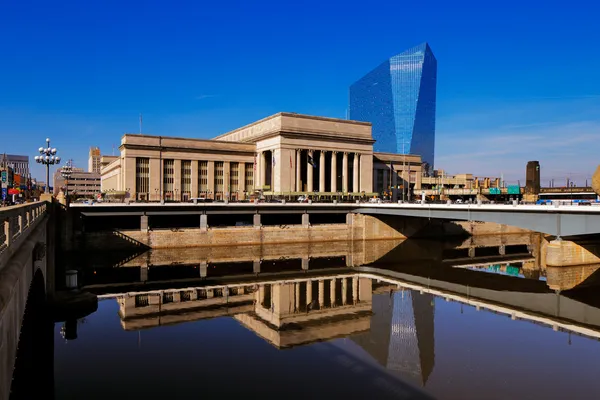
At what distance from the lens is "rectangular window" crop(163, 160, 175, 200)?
11147cm

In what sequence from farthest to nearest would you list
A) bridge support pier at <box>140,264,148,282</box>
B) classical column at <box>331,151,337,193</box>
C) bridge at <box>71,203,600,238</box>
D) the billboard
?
the billboard → classical column at <box>331,151,337,193</box> → bridge at <box>71,203,600,238</box> → bridge support pier at <box>140,264,148,282</box>

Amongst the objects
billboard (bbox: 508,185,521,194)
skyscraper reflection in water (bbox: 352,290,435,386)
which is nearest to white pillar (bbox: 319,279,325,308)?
skyscraper reflection in water (bbox: 352,290,435,386)

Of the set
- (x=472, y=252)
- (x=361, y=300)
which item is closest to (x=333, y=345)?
(x=361, y=300)

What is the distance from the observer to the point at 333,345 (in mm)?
26594

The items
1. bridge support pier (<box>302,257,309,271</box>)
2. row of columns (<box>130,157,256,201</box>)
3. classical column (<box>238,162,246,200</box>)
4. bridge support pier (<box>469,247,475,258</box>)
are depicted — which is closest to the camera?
bridge support pier (<box>302,257,309,271</box>)

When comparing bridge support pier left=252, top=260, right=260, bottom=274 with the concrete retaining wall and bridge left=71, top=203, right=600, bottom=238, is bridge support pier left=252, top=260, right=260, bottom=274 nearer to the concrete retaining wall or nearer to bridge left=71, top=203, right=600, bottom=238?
bridge left=71, top=203, right=600, bottom=238

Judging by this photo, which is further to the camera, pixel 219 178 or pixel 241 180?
pixel 241 180

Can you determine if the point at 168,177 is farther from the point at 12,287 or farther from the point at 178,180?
the point at 12,287

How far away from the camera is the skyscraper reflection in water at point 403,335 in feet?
77.4

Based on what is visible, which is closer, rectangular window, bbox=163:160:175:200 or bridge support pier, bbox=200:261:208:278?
bridge support pier, bbox=200:261:208:278

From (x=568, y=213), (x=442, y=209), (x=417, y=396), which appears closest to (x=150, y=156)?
(x=442, y=209)

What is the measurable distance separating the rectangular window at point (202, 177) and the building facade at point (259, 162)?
0.86ft

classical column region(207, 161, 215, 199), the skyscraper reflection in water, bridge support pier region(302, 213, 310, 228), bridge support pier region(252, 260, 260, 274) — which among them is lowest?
the skyscraper reflection in water

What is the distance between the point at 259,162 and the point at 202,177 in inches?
622
